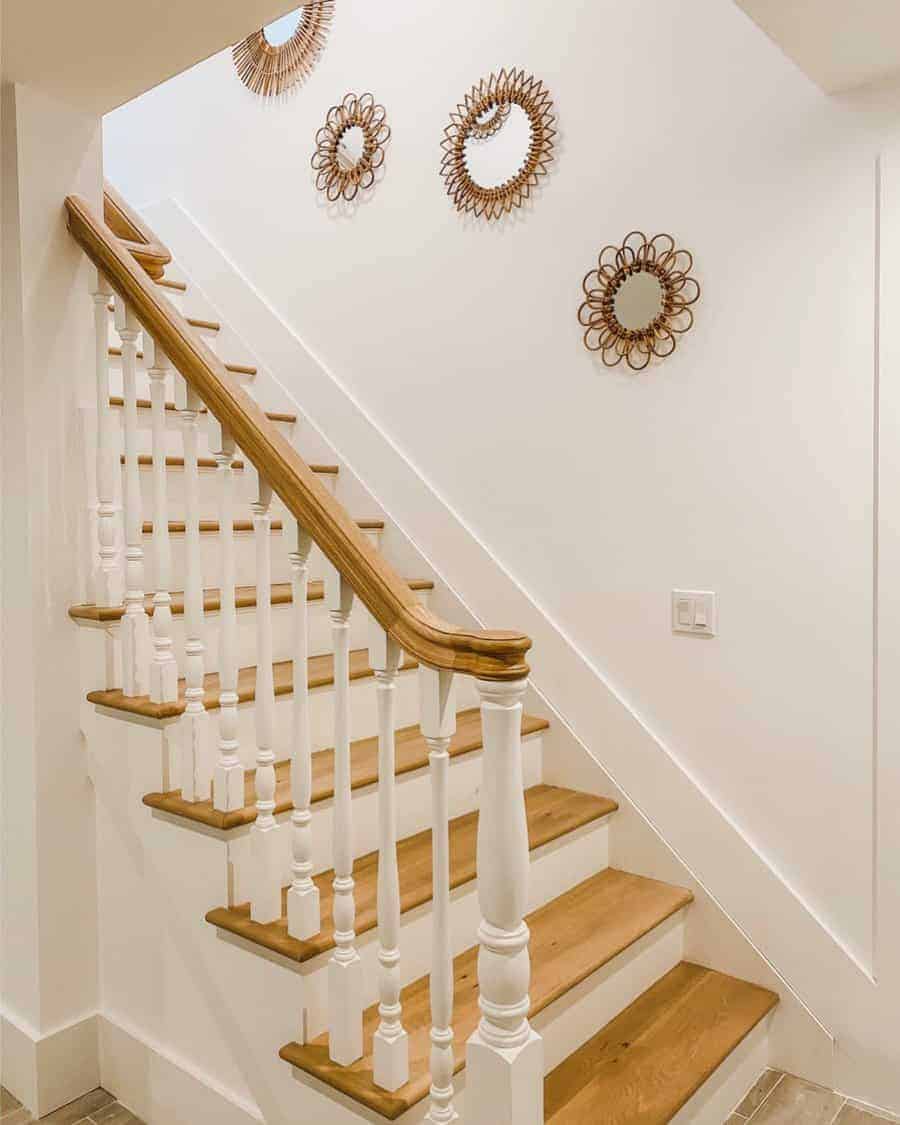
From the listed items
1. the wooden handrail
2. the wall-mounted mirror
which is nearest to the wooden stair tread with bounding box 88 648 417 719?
the wooden handrail

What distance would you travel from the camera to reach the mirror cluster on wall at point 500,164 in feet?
7.30

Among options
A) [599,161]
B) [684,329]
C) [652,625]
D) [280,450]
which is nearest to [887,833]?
[652,625]

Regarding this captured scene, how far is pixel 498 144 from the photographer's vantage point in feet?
8.36

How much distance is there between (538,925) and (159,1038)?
34.3 inches

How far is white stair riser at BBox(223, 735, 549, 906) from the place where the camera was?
5.55ft

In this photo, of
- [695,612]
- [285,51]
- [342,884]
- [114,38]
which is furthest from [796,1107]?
[285,51]

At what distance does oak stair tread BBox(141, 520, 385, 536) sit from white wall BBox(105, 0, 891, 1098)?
134mm

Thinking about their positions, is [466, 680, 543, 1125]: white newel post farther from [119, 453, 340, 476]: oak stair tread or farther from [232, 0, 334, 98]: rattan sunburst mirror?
[232, 0, 334, 98]: rattan sunburst mirror

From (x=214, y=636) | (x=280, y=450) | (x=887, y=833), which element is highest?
(x=280, y=450)

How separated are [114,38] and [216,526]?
1.15m

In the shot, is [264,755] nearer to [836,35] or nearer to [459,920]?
[459,920]

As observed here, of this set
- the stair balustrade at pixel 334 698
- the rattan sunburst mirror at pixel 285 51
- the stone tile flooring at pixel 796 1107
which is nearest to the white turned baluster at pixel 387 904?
the stair balustrade at pixel 334 698

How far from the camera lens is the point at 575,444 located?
2426 millimetres

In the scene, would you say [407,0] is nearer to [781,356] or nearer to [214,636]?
[781,356]
